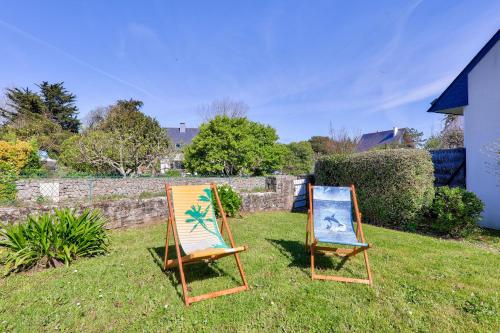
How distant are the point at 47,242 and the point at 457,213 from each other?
27.3ft

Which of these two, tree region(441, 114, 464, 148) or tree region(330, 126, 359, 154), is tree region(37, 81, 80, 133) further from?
tree region(441, 114, 464, 148)

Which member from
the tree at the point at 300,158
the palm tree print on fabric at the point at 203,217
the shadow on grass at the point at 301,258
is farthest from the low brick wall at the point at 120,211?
the tree at the point at 300,158

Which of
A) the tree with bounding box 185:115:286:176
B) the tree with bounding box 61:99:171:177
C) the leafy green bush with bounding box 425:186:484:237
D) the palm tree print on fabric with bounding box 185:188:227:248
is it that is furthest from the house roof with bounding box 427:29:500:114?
the tree with bounding box 61:99:171:177

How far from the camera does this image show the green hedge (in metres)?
6.50

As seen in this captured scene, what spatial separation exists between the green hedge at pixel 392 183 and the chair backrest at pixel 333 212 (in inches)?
131

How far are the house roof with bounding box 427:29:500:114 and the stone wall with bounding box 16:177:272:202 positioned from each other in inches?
276

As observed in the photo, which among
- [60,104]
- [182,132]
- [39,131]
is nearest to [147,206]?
[39,131]

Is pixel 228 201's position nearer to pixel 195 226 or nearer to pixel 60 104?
pixel 195 226

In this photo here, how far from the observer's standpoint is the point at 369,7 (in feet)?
26.4

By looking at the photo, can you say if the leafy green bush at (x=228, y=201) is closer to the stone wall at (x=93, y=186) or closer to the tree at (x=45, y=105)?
the stone wall at (x=93, y=186)

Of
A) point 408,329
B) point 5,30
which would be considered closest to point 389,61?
point 408,329

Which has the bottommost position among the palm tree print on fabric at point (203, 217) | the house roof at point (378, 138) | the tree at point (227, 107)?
the palm tree print on fabric at point (203, 217)

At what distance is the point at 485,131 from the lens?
23.3ft

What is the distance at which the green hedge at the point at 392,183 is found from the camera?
21.3ft
